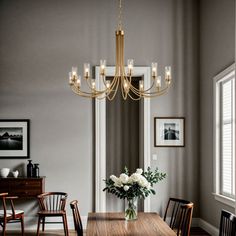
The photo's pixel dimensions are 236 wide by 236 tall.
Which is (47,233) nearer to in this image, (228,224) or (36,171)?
(36,171)

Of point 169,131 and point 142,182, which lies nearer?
point 142,182

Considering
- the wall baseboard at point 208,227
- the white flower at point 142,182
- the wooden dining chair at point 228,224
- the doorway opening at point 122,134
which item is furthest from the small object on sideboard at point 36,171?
the wooden dining chair at point 228,224

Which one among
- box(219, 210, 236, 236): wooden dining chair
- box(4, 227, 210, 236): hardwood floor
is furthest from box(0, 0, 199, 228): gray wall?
box(219, 210, 236, 236): wooden dining chair

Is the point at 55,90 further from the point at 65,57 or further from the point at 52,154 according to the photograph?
the point at 52,154

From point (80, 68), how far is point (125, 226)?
3.87 meters

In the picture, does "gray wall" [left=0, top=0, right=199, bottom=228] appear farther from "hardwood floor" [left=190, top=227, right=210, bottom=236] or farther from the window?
the window

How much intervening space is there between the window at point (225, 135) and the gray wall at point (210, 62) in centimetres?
15

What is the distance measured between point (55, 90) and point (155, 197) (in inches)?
94.9

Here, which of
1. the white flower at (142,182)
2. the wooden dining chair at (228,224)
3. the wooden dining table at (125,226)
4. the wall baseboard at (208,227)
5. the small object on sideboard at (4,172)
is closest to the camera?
the wooden dining chair at (228,224)

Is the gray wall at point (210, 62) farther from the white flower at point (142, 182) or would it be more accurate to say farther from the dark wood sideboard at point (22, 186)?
the dark wood sideboard at point (22, 186)

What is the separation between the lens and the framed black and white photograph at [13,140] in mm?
7203

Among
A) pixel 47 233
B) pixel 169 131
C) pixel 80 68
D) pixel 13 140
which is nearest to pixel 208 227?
pixel 169 131

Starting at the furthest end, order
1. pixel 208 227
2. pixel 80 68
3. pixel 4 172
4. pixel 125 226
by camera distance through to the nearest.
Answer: pixel 80 68 < pixel 4 172 < pixel 208 227 < pixel 125 226

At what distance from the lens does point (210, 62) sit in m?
6.79
